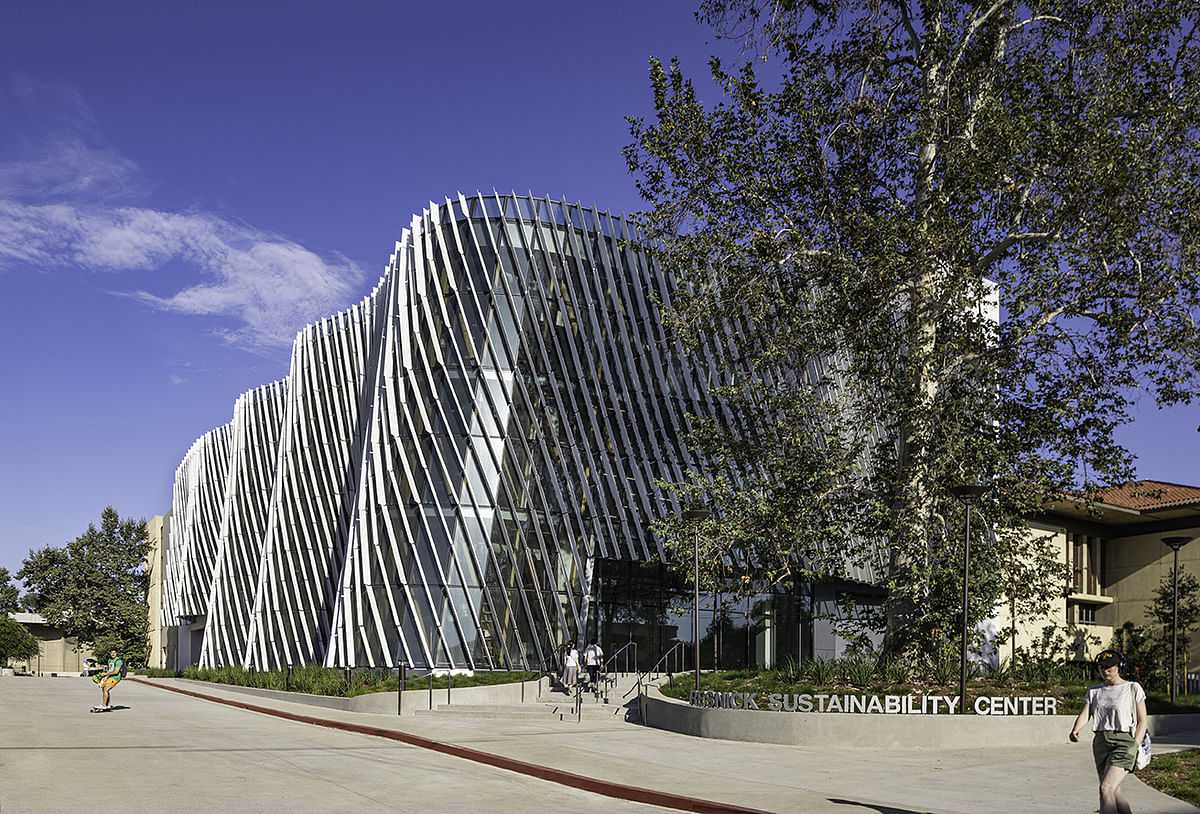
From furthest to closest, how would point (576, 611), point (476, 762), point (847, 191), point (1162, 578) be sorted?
point (1162, 578), point (576, 611), point (847, 191), point (476, 762)

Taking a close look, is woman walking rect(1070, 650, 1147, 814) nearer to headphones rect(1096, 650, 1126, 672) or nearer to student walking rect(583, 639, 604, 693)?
headphones rect(1096, 650, 1126, 672)

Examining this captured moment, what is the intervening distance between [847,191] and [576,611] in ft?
64.6

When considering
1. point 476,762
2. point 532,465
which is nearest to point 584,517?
point 532,465

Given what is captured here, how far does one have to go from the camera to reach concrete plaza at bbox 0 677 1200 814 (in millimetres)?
11414

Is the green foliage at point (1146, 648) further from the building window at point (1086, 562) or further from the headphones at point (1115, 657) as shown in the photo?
the headphones at point (1115, 657)

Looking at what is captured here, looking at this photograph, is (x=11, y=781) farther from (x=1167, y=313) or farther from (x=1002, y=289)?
(x=1167, y=313)

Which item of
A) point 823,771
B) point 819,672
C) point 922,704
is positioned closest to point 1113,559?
point 819,672

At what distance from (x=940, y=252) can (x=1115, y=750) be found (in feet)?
41.2

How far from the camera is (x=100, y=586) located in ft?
287

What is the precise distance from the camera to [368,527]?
125 feet

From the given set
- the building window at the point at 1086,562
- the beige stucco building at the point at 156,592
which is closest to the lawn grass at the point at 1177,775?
the building window at the point at 1086,562

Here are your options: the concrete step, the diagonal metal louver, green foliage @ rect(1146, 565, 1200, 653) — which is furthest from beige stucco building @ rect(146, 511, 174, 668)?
green foliage @ rect(1146, 565, 1200, 653)

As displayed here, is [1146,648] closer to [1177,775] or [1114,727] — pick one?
[1177,775]

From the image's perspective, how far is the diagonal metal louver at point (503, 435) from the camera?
3619 cm
